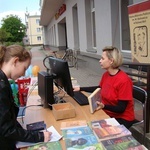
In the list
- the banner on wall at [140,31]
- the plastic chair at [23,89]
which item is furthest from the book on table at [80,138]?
the banner on wall at [140,31]

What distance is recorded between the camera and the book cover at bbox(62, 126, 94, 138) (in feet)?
4.88

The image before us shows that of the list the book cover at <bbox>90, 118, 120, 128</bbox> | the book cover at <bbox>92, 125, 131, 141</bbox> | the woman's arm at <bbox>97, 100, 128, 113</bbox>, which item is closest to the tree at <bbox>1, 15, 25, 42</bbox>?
the woman's arm at <bbox>97, 100, 128, 113</bbox>

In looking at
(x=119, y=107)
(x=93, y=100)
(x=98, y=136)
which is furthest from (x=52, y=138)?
(x=119, y=107)

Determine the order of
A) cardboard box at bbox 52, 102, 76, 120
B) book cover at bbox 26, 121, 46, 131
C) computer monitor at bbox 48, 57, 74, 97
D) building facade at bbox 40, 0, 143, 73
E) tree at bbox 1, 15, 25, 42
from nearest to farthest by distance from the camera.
Answer: book cover at bbox 26, 121, 46, 131 < cardboard box at bbox 52, 102, 76, 120 < computer monitor at bbox 48, 57, 74, 97 < building facade at bbox 40, 0, 143, 73 < tree at bbox 1, 15, 25, 42

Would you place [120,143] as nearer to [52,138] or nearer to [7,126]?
[52,138]

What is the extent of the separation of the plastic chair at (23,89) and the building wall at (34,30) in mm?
55037

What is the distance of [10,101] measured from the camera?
1.40 meters

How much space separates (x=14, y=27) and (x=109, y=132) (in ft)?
205

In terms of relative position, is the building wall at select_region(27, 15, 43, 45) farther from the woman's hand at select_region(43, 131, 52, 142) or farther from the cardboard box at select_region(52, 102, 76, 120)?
the woman's hand at select_region(43, 131, 52, 142)

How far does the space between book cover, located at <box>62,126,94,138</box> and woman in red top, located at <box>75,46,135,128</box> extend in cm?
50

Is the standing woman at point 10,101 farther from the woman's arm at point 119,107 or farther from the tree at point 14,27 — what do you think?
the tree at point 14,27

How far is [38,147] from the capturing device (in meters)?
1.36

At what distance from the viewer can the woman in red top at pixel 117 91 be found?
6.79 ft

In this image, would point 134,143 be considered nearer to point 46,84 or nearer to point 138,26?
point 46,84
